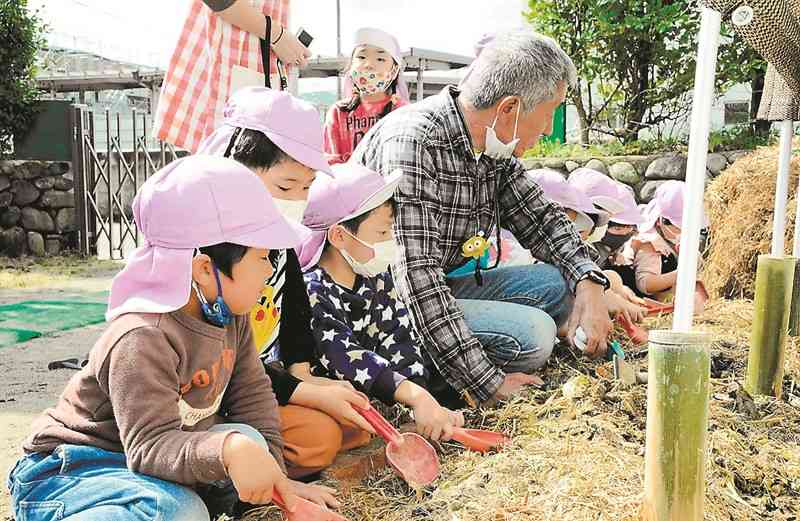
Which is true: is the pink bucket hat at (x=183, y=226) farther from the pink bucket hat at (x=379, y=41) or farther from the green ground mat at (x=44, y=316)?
the green ground mat at (x=44, y=316)

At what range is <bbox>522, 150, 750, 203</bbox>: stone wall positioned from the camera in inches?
262

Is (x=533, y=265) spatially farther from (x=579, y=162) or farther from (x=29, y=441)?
(x=579, y=162)

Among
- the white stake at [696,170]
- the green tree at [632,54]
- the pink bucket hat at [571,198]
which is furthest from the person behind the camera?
the green tree at [632,54]

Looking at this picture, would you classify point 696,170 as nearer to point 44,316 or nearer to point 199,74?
point 199,74

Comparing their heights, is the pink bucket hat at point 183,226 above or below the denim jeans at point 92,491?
above

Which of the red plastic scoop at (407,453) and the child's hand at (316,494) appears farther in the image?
the red plastic scoop at (407,453)

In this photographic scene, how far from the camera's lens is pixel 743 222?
444 cm

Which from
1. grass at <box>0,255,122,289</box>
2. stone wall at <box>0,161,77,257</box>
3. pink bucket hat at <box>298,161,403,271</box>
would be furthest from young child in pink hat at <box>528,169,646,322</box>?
stone wall at <box>0,161,77,257</box>

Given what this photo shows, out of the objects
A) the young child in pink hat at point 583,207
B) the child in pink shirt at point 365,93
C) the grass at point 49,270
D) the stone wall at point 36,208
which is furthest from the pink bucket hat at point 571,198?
the stone wall at point 36,208

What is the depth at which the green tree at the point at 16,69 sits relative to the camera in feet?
26.9

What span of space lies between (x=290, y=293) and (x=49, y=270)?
608cm

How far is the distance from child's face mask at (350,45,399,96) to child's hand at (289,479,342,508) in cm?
231

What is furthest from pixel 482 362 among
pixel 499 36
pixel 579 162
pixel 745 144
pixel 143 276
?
pixel 745 144

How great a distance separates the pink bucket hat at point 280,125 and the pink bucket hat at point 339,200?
208mm
